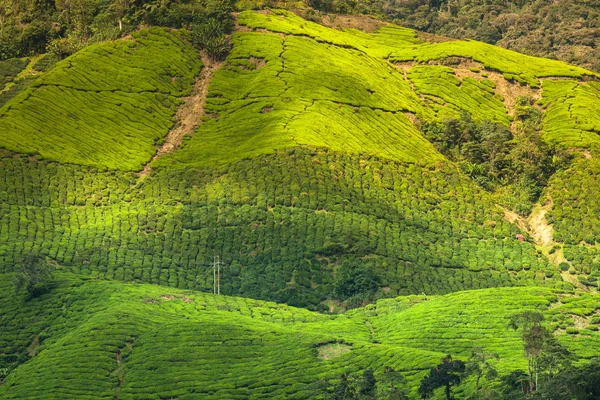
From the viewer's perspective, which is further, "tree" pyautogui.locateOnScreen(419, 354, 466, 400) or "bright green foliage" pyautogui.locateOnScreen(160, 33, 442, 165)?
"bright green foliage" pyautogui.locateOnScreen(160, 33, 442, 165)

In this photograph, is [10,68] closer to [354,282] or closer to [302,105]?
[302,105]

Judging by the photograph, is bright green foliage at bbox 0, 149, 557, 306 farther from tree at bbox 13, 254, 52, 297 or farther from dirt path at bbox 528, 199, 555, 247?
tree at bbox 13, 254, 52, 297

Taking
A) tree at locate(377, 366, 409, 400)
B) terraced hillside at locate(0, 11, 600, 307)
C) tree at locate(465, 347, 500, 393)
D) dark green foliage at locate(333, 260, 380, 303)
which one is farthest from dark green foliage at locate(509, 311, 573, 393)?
terraced hillside at locate(0, 11, 600, 307)

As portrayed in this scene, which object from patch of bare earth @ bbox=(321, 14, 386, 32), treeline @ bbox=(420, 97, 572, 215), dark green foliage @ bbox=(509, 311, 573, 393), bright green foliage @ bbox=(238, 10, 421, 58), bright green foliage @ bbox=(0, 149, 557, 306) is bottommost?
dark green foliage @ bbox=(509, 311, 573, 393)

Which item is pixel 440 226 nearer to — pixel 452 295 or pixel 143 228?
pixel 452 295

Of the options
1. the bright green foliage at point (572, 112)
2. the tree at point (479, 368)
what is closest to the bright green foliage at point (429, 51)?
the bright green foliage at point (572, 112)

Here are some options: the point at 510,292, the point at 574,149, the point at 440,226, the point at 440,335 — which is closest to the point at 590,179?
the point at 574,149
